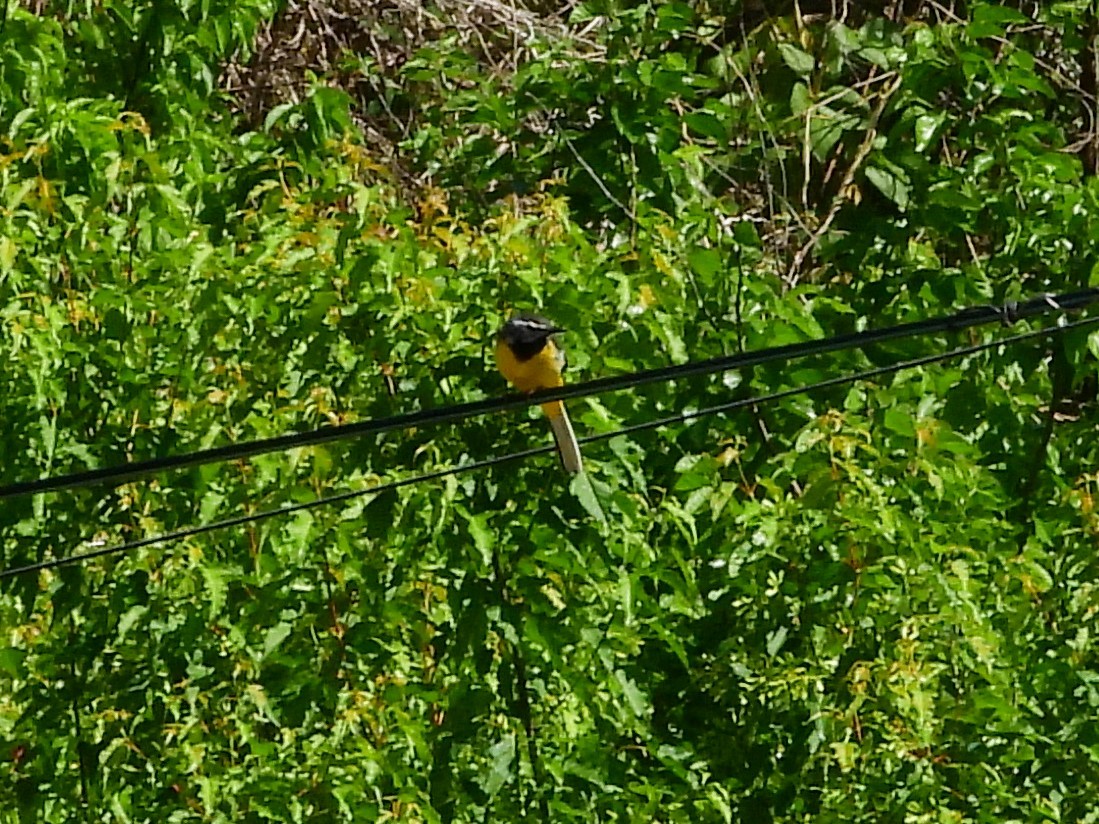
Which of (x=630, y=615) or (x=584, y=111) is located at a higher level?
(x=584, y=111)

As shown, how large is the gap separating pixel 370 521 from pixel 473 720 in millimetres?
411

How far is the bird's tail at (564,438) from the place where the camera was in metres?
3.32

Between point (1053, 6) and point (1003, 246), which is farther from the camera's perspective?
point (1053, 6)

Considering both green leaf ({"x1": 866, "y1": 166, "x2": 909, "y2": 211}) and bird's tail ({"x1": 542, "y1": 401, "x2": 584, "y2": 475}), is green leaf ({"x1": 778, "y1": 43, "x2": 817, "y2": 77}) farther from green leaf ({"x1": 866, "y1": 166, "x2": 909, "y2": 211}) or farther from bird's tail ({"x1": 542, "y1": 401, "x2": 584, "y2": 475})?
bird's tail ({"x1": 542, "y1": 401, "x2": 584, "y2": 475})

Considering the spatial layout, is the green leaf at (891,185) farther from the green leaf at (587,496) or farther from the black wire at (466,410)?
the black wire at (466,410)

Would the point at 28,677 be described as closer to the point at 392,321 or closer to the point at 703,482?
the point at 392,321

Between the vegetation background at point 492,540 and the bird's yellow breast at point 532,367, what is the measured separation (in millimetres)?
114

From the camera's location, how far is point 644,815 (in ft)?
11.1

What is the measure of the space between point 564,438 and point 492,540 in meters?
0.22

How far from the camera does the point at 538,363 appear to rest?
3281mm

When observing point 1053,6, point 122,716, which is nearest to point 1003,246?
point 1053,6

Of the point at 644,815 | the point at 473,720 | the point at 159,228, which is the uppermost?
the point at 159,228

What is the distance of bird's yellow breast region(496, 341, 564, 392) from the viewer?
3.27 metres

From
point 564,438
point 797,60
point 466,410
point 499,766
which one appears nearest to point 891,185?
point 797,60
